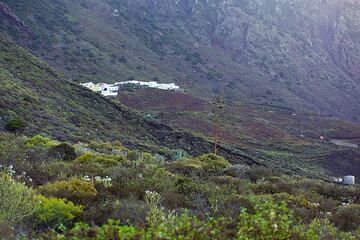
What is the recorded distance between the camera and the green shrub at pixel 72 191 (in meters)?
7.38

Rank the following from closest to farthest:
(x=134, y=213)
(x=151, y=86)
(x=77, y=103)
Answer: (x=134, y=213) < (x=77, y=103) < (x=151, y=86)

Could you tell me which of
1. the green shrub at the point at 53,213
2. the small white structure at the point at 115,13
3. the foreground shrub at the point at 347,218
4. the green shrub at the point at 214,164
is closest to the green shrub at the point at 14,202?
the green shrub at the point at 53,213

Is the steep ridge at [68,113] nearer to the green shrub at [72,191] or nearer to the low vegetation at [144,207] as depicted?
the low vegetation at [144,207]

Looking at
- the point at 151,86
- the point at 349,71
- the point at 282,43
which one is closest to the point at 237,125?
the point at 151,86

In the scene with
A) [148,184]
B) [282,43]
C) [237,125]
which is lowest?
[237,125]

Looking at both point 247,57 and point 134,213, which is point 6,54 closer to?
point 134,213

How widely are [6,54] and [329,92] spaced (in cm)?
9168

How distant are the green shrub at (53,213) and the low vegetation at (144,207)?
0.5 inches

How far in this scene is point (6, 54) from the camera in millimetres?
40625

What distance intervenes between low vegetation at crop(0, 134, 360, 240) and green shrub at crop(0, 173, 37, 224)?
0.5 inches

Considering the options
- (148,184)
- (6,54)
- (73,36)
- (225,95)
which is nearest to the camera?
(148,184)

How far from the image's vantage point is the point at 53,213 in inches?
240

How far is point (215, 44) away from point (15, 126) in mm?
104535

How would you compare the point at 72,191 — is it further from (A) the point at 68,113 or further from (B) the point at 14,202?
(A) the point at 68,113
